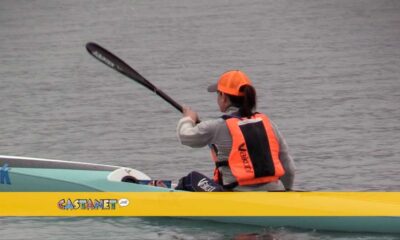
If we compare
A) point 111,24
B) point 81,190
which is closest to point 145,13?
point 111,24

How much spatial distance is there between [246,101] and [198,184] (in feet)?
2.89

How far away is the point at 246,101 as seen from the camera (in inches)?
451

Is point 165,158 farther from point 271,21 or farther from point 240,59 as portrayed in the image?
point 271,21

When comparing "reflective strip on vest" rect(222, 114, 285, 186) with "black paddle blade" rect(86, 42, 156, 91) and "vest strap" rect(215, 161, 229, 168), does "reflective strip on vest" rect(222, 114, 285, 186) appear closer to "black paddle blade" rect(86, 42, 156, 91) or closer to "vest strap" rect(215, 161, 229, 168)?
"vest strap" rect(215, 161, 229, 168)

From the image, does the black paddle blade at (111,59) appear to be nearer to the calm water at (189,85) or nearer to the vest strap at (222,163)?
the calm water at (189,85)

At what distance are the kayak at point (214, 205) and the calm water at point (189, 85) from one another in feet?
0.41

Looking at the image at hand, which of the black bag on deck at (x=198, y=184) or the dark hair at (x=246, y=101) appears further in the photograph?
the black bag on deck at (x=198, y=184)

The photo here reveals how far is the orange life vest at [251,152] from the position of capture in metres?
11.4

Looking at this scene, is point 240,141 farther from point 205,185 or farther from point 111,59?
point 111,59

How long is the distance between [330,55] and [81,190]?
43.1ft

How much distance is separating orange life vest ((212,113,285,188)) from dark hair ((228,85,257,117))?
62mm

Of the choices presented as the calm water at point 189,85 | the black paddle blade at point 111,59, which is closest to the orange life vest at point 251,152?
the calm water at point 189,85

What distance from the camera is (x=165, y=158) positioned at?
54.5 ft

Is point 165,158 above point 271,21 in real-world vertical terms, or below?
below
